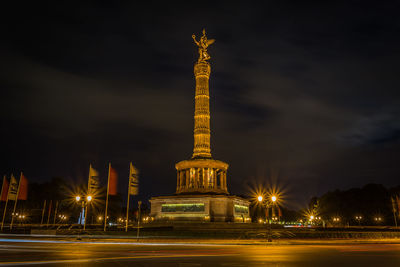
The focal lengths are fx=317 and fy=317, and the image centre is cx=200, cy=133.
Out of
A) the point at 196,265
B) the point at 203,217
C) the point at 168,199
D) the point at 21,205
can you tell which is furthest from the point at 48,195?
the point at 196,265

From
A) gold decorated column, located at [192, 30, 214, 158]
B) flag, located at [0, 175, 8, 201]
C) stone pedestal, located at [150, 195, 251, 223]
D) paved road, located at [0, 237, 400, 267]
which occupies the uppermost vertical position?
gold decorated column, located at [192, 30, 214, 158]

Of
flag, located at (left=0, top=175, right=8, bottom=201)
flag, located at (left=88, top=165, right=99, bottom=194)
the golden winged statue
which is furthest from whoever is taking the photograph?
the golden winged statue

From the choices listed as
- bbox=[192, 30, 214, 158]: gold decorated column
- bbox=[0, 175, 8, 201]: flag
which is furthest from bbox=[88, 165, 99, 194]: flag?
bbox=[192, 30, 214, 158]: gold decorated column

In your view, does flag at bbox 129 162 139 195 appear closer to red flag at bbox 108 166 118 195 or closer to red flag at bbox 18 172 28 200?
red flag at bbox 108 166 118 195

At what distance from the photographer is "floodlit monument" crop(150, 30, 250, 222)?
135 ft

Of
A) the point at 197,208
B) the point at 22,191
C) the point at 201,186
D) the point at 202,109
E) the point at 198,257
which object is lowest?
the point at 198,257

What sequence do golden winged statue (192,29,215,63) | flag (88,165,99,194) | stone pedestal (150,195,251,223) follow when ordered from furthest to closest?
golden winged statue (192,29,215,63)
stone pedestal (150,195,251,223)
flag (88,165,99,194)

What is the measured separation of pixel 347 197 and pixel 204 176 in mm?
46242

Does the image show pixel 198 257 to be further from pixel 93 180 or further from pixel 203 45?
pixel 203 45

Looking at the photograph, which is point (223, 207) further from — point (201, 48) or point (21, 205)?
point (21, 205)

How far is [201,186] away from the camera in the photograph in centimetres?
4581

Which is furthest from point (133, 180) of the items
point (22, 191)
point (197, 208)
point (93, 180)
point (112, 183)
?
point (197, 208)

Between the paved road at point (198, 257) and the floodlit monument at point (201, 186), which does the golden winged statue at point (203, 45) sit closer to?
the floodlit monument at point (201, 186)

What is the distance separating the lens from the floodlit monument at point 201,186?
41031 millimetres
